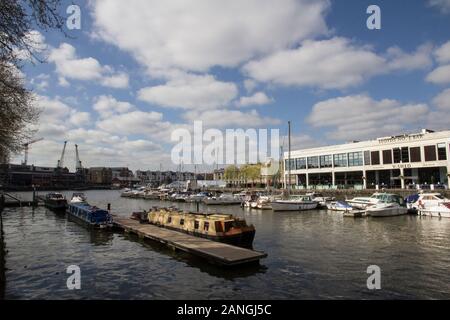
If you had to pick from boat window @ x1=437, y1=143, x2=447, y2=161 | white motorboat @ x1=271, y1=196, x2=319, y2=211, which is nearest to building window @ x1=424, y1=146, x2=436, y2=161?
boat window @ x1=437, y1=143, x2=447, y2=161

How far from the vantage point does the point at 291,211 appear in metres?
60.1

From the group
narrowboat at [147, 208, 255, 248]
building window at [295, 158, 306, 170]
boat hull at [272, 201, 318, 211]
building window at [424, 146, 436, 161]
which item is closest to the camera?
narrowboat at [147, 208, 255, 248]

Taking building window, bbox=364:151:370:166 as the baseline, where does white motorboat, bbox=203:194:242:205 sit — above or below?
below

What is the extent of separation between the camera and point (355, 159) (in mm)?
107062

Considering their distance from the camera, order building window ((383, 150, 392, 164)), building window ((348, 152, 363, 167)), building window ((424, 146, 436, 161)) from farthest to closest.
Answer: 1. building window ((348, 152, 363, 167))
2. building window ((383, 150, 392, 164))
3. building window ((424, 146, 436, 161))

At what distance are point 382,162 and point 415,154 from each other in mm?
9640

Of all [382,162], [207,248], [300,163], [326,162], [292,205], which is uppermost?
[300,163]

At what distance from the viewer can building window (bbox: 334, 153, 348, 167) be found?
4353 inches

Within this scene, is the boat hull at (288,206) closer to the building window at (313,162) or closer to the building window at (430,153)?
the building window at (430,153)

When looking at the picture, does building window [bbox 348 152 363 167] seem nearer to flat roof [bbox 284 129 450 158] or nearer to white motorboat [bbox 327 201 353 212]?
flat roof [bbox 284 129 450 158]

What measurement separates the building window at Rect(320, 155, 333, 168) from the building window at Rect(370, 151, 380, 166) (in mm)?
15388

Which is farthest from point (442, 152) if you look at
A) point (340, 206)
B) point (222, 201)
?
point (222, 201)

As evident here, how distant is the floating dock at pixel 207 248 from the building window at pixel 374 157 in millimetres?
83117

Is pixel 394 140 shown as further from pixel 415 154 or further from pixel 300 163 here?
pixel 300 163
